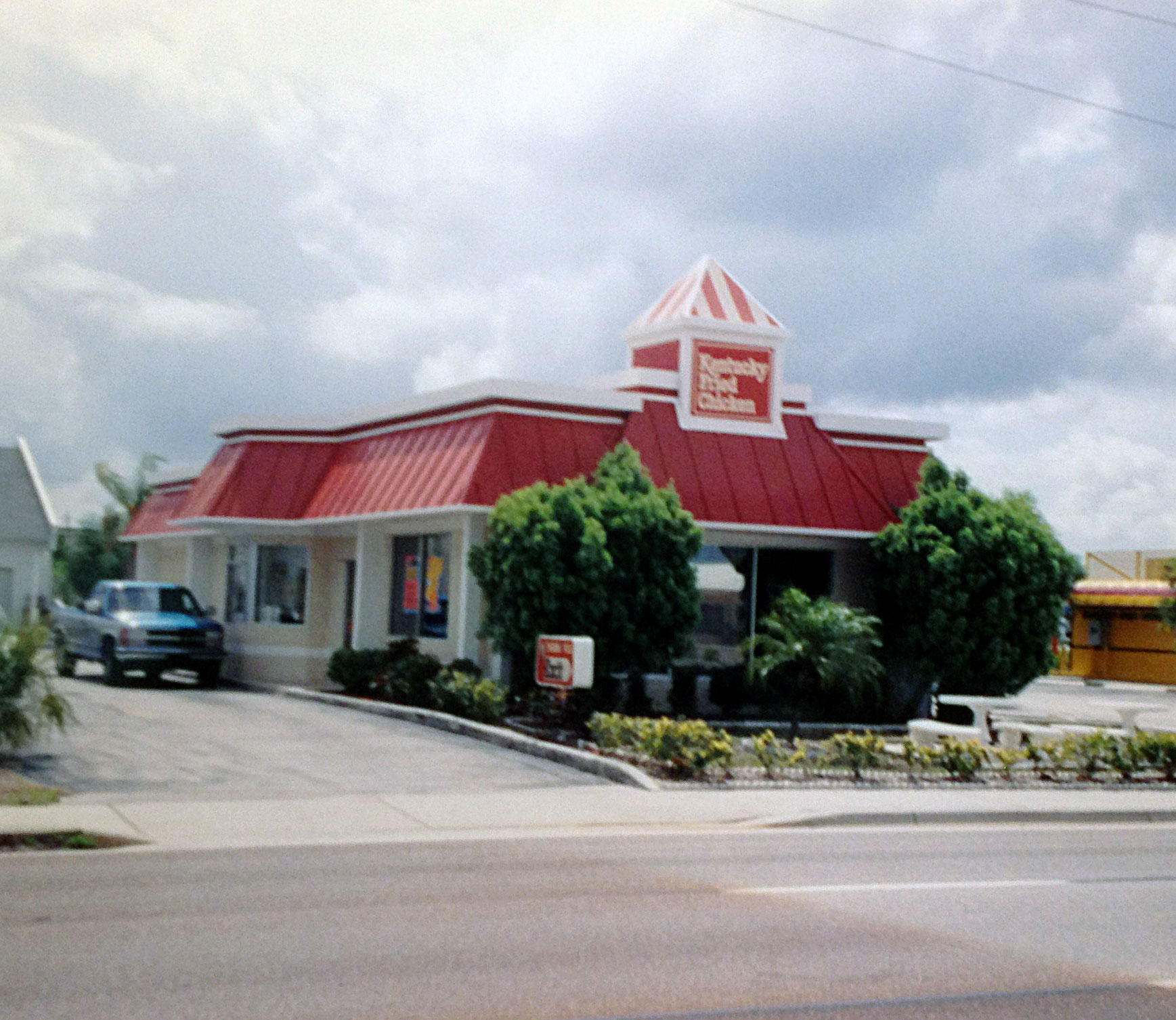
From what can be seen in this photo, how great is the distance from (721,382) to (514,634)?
637 cm

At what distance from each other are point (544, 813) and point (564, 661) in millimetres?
5121

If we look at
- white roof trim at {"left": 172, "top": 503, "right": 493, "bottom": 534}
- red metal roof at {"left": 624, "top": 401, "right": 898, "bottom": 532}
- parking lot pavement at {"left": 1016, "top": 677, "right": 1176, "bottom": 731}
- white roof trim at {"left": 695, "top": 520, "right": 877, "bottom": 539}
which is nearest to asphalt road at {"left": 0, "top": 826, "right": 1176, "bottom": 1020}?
white roof trim at {"left": 172, "top": 503, "right": 493, "bottom": 534}

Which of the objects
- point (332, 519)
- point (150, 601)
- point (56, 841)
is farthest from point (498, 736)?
point (150, 601)

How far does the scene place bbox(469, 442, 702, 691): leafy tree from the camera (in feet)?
66.4

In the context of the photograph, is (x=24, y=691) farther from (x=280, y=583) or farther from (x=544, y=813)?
(x=280, y=583)

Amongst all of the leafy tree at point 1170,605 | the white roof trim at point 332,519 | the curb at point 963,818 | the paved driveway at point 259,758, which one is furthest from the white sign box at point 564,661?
the leafy tree at point 1170,605

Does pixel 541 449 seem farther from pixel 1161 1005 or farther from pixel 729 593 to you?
pixel 1161 1005

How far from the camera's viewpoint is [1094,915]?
9.64 meters

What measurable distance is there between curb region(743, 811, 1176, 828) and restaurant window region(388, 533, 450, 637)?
10546 mm

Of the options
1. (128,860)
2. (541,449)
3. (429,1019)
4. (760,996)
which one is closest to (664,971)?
(760,996)

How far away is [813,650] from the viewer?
2212 cm

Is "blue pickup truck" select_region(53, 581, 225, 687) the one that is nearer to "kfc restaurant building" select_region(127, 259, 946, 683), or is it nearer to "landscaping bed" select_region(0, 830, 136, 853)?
"kfc restaurant building" select_region(127, 259, 946, 683)

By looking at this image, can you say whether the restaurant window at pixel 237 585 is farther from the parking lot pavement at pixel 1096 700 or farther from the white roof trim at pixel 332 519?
the parking lot pavement at pixel 1096 700

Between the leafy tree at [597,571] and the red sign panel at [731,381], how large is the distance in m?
3.25
